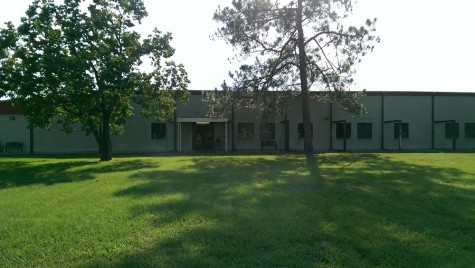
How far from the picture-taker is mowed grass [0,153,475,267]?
4.95 metres

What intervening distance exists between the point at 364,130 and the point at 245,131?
10.4m

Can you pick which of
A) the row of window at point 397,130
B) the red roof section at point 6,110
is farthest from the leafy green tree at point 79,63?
the row of window at point 397,130

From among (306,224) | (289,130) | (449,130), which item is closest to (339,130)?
(289,130)

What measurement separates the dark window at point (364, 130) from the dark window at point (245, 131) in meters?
9.29

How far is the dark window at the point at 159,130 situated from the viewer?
3438 centimetres

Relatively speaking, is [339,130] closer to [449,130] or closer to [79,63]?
[449,130]

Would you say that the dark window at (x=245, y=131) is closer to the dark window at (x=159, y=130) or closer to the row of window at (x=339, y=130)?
the row of window at (x=339, y=130)

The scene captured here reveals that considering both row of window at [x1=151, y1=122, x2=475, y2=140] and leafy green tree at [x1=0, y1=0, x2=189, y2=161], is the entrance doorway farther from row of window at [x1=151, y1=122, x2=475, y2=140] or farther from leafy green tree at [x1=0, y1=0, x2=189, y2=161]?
leafy green tree at [x1=0, y1=0, x2=189, y2=161]

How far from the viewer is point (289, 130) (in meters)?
35.3

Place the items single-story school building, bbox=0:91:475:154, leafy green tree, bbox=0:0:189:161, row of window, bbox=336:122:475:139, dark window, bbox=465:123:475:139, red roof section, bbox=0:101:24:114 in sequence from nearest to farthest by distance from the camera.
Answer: leafy green tree, bbox=0:0:189:161
single-story school building, bbox=0:91:475:154
red roof section, bbox=0:101:24:114
row of window, bbox=336:122:475:139
dark window, bbox=465:123:475:139

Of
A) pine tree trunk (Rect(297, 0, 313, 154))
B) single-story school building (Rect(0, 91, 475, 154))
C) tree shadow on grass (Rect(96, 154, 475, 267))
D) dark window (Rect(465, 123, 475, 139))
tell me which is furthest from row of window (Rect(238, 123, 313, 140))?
tree shadow on grass (Rect(96, 154, 475, 267))

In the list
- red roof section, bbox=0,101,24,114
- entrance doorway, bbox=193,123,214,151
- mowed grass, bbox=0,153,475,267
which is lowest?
mowed grass, bbox=0,153,475,267

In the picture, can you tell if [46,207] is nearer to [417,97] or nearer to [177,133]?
[177,133]

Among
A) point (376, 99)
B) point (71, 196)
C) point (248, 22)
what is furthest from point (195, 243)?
point (376, 99)
